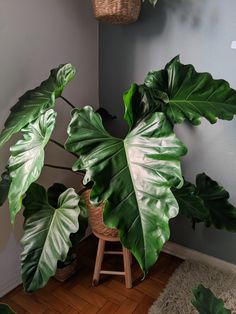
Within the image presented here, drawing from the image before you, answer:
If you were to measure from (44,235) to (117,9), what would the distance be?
92cm

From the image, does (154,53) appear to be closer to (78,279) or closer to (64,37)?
(64,37)

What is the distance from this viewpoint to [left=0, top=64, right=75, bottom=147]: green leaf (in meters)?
0.99

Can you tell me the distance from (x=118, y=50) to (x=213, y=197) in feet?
2.96

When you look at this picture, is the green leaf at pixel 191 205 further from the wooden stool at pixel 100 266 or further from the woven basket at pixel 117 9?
the woven basket at pixel 117 9

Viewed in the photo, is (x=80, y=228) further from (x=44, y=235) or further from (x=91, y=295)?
(x=91, y=295)

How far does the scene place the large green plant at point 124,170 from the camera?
0.66 metres

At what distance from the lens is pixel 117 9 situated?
116 centimetres

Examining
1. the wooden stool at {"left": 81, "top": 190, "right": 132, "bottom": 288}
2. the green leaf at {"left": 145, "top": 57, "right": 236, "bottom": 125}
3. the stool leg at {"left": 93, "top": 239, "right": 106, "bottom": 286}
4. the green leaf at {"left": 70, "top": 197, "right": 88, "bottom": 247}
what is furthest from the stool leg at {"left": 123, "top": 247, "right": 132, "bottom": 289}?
the green leaf at {"left": 145, "top": 57, "right": 236, "bottom": 125}

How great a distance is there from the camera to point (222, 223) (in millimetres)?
1233

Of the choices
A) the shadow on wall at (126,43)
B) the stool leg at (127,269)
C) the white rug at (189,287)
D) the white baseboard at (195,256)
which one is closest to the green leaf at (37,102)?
the shadow on wall at (126,43)

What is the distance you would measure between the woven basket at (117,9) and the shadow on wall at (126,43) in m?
0.17

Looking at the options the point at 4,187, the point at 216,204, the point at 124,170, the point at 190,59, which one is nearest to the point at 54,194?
the point at 4,187

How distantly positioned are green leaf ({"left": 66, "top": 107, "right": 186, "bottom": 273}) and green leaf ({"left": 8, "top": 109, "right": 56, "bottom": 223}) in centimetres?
10

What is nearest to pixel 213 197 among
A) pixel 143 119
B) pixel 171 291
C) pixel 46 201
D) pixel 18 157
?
pixel 171 291
